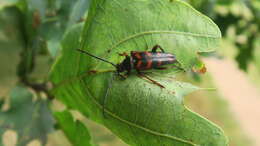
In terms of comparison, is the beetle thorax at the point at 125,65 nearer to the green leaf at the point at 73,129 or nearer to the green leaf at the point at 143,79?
the green leaf at the point at 143,79

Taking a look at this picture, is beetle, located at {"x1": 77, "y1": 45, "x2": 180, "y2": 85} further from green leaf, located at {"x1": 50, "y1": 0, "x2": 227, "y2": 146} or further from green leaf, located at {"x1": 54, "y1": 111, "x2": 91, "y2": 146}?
green leaf, located at {"x1": 54, "y1": 111, "x2": 91, "y2": 146}

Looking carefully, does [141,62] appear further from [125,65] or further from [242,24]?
[242,24]

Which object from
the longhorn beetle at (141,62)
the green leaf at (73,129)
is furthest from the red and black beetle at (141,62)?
the green leaf at (73,129)

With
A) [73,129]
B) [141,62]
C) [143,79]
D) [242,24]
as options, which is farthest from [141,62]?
[242,24]

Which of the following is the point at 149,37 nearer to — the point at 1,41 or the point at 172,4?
the point at 172,4

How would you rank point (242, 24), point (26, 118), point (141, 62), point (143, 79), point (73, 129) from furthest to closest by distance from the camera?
point (242, 24) < point (26, 118) < point (73, 129) < point (141, 62) < point (143, 79)

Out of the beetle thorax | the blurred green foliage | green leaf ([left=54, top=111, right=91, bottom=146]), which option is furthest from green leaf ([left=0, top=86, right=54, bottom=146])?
the blurred green foliage

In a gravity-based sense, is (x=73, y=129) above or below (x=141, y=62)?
below
